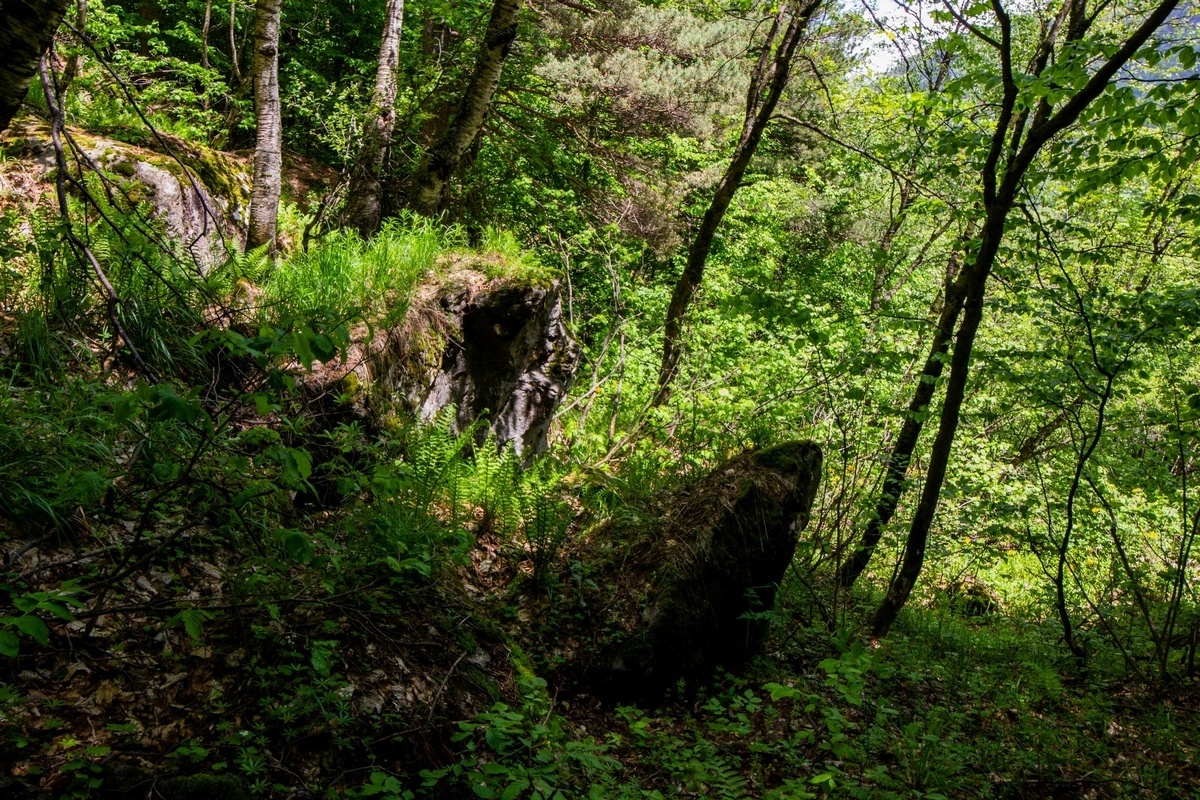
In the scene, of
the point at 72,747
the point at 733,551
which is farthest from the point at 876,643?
the point at 72,747

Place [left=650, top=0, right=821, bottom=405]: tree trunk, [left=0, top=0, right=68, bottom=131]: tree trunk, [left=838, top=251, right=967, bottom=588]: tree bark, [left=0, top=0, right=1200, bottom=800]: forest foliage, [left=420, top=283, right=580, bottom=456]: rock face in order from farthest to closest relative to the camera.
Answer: [left=650, top=0, right=821, bottom=405]: tree trunk < [left=420, top=283, right=580, bottom=456]: rock face < [left=838, top=251, right=967, bottom=588]: tree bark < [left=0, top=0, right=1200, bottom=800]: forest foliage < [left=0, top=0, right=68, bottom=131]: tree trunk

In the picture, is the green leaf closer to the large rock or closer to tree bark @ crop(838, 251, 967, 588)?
the large rock

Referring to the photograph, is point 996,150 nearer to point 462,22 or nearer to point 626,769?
point 626,769

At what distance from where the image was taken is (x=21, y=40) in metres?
1.89

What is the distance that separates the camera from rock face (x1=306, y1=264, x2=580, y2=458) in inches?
211

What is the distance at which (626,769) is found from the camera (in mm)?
3484

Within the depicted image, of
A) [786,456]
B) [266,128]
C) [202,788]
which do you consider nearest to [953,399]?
[786,456]

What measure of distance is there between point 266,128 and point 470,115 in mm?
2088

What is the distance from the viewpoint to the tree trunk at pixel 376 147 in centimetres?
705

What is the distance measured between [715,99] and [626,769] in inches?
499

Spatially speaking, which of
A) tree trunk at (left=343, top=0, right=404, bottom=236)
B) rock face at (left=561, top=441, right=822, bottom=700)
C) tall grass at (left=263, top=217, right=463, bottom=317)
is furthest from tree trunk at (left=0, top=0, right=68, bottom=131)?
tree trunk at (left=343, top=0, right=404, bottom=236)

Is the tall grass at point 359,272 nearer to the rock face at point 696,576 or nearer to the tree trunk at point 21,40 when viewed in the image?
the rock face at point 696,576

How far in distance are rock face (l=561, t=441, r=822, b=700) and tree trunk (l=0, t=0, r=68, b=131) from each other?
3.81 m

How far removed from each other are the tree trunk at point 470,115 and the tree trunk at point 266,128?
1.65 m
